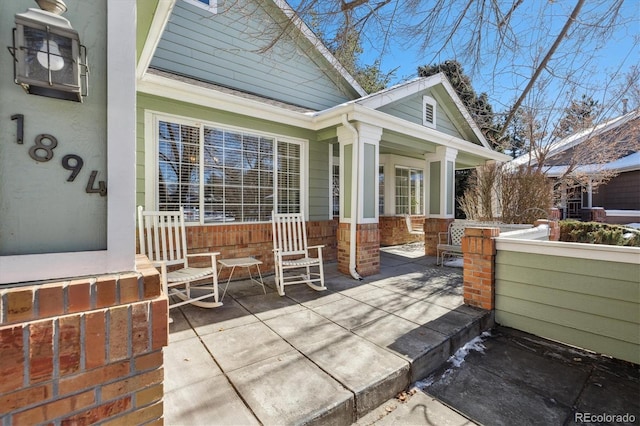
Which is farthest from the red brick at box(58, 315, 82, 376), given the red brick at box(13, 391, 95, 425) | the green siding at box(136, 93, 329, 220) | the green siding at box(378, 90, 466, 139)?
the green siding at box(378, 90, 466, 139)

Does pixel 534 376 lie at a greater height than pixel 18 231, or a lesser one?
lesser

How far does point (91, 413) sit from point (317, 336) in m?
1.87

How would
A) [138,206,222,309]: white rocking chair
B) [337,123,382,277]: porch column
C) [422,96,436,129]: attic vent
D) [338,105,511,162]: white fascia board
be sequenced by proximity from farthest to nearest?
[422,96,436,129]: attic vent < [337,123,382,277]: porch column < [338,105,511,162]: white fascia board < [138,206,222,309]: white rocking chair

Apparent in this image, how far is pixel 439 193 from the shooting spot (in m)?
6.88

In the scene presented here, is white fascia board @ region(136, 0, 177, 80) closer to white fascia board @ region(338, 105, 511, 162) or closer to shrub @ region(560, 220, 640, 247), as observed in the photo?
white fascia board @ region(338, 105, 511, 162)

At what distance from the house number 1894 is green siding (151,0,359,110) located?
3.44m

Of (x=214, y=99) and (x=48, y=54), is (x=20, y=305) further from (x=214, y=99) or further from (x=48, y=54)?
(x=214, y=99)

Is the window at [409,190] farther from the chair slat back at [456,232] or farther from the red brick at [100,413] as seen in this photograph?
the red brick at [100,413]

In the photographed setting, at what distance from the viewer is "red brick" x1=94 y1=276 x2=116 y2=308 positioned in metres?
1.11

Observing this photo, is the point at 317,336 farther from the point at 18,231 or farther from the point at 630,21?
the point at 630,21

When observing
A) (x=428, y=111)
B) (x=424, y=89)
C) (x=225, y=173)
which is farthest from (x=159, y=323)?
(x=428, y=111)

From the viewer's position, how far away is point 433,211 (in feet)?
23.1

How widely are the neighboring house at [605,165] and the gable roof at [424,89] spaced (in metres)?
2.98

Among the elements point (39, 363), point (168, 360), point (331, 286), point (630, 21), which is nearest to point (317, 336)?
point (168, 360)
